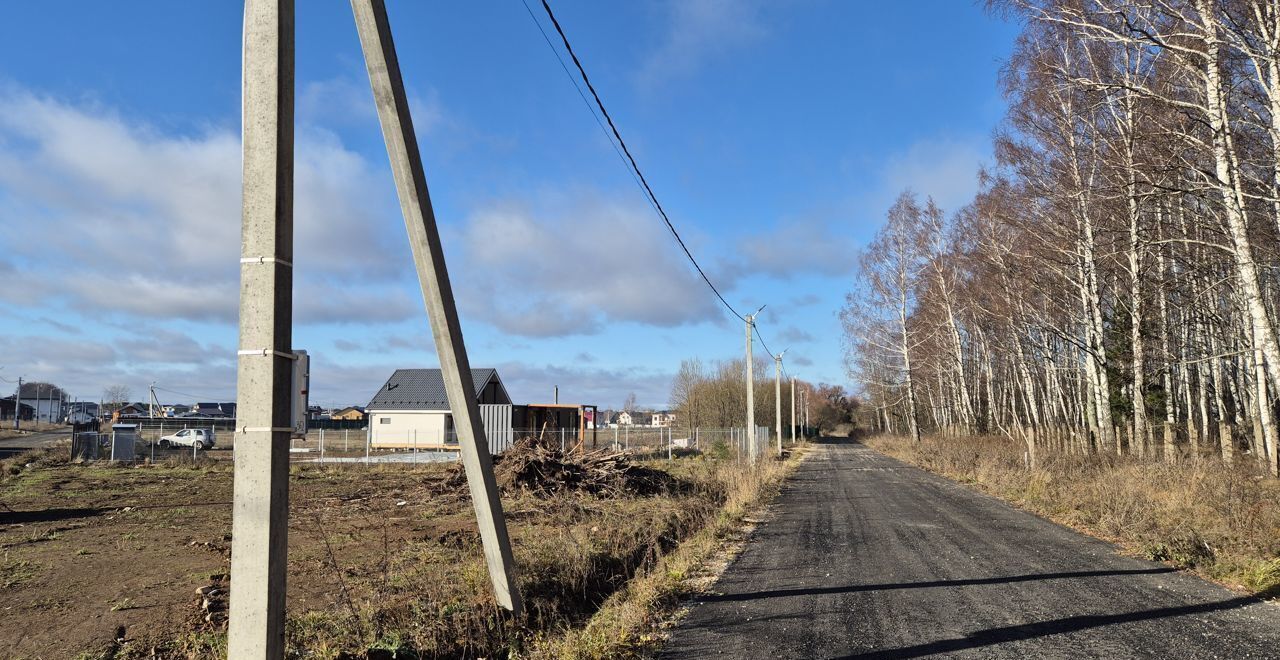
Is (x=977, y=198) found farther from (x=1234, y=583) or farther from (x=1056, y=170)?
(x=1234, y=583)

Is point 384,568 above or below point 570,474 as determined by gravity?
above

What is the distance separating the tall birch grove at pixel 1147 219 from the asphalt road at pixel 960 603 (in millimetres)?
5105

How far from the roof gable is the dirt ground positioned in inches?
934

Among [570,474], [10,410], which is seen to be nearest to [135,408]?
[10,410]

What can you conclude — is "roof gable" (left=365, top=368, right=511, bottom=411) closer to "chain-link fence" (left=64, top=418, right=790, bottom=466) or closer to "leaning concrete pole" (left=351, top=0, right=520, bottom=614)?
"chain-link fence" (left=64, top=418, right=790, bottom=466)

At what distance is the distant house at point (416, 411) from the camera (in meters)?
43.4

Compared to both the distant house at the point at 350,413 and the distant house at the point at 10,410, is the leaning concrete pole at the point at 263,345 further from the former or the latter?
the distant house at the point at 10,410

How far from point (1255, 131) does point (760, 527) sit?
12309 mm

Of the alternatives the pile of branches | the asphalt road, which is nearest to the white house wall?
the pile of branches

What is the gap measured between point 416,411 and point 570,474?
26490mm

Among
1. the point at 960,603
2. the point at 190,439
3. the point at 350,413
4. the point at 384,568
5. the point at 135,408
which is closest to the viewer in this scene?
the point at 384,568

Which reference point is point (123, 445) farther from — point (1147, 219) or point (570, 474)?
point (1147, 219)

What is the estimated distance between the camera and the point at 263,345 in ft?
13.4

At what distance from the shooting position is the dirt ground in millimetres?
6617
